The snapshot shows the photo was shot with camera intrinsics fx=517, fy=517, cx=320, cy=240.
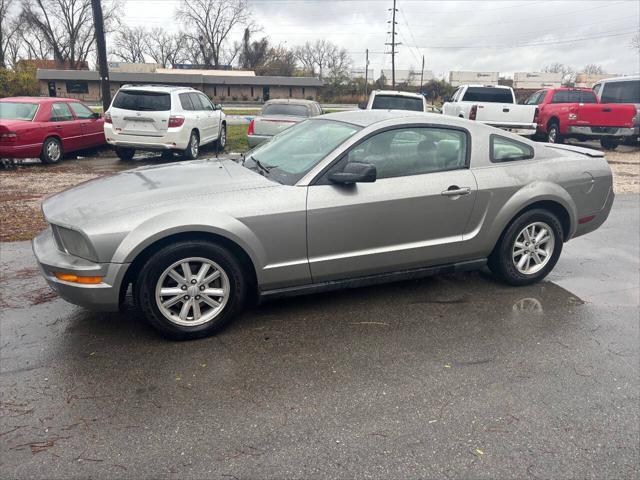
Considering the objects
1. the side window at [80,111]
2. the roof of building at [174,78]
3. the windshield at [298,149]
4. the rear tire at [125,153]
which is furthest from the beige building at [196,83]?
the windshield at [298,149]

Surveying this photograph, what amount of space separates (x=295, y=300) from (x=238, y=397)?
1.51 m

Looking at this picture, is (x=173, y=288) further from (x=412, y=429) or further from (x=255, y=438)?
(x=412, y=429)

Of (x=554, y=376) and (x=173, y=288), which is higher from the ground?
(x=173, y=288)

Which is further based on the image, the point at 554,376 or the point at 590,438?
the point at 554,376

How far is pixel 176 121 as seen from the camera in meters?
11.7

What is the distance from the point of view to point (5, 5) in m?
55.9

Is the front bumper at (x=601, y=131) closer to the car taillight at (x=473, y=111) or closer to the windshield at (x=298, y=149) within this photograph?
the car taillight at (x=473, y=111)

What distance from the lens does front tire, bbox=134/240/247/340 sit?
3531mm

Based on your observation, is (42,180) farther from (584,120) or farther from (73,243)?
(584,120)

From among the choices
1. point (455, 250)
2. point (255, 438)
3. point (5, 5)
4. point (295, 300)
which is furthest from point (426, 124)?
point (5, 5)

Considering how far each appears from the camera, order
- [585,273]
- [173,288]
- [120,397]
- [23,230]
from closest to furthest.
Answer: [120,397]
[173,288]
[585,273]
[23,230]

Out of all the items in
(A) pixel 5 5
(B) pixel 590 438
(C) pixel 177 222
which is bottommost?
(B) pixel 590 438

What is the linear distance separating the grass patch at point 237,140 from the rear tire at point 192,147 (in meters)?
1.86

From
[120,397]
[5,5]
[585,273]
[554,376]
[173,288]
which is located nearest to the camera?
[120,397]
